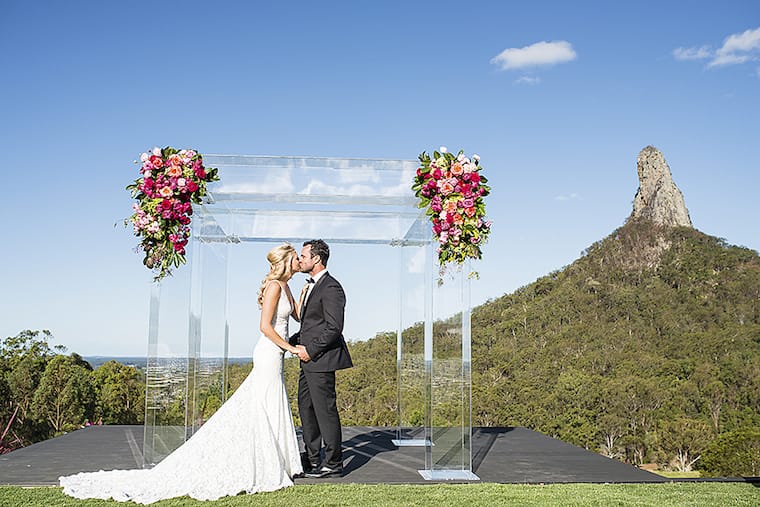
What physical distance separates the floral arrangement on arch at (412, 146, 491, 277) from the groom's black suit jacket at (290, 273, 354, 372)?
2.91 feet

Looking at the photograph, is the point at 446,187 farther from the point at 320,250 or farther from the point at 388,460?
the point at 388,460

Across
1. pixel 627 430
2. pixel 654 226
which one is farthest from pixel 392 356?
pixel 654 226

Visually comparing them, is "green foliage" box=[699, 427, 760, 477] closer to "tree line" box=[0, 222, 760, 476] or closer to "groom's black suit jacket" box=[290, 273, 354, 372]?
"tree line" box=[0, 222, 760, 476]

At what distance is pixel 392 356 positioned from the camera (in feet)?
29.2

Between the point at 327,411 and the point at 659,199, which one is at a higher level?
the point at 659,199

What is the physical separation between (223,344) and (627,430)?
22.5m

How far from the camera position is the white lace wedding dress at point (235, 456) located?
5.09 metres

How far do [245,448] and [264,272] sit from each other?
293 cm

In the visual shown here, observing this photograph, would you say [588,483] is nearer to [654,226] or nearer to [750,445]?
[750,445]

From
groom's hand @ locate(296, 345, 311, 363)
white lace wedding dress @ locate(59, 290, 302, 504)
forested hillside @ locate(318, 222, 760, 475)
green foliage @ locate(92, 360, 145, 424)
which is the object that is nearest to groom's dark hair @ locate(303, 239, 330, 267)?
white lace wedding dress @ locate(59, 290, 302, 504)

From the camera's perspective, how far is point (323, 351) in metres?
5.81

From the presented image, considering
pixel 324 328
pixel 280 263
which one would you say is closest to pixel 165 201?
pixel 280 263

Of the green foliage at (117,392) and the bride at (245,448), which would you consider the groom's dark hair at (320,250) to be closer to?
the bride at (245,448)

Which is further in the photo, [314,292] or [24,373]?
[24,373]
